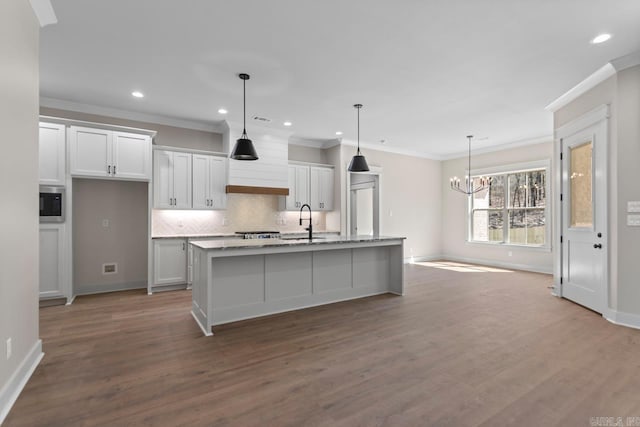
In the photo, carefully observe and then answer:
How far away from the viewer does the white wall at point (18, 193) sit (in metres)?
2.04

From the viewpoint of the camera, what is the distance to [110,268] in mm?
5273

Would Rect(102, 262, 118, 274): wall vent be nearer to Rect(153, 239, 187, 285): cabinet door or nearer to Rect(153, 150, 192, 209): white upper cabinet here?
Rect(153, 239, 187, 285): cabinet door

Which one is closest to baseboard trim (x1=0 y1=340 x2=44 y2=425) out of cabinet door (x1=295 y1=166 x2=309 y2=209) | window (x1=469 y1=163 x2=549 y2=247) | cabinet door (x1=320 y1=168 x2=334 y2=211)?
cabinet door (x1=295 y1=166 x2=309 y2=209)

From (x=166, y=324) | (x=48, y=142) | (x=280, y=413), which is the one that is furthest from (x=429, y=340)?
(x=48, y=142)

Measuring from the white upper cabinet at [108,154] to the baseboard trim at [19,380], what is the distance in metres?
2.74

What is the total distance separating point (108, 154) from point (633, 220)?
6.79 metres

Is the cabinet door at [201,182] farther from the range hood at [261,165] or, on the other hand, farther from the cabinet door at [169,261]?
the cabinet door at [169,261]

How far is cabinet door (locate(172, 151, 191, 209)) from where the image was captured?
5449 mm

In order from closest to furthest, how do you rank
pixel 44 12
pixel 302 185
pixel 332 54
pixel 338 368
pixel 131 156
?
pixel 338 368 → pixel 44 12 → pixel 332 54 → pixel 131 156 → pixel 302 185

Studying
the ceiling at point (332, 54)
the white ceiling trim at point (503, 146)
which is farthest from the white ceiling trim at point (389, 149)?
the ceiling at point (332, 54)

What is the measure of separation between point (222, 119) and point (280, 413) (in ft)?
16.4

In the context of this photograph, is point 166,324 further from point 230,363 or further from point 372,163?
point 372,163

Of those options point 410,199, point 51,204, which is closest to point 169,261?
point 51,204

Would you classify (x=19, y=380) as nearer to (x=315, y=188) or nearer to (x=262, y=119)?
(x=262, y=119)
